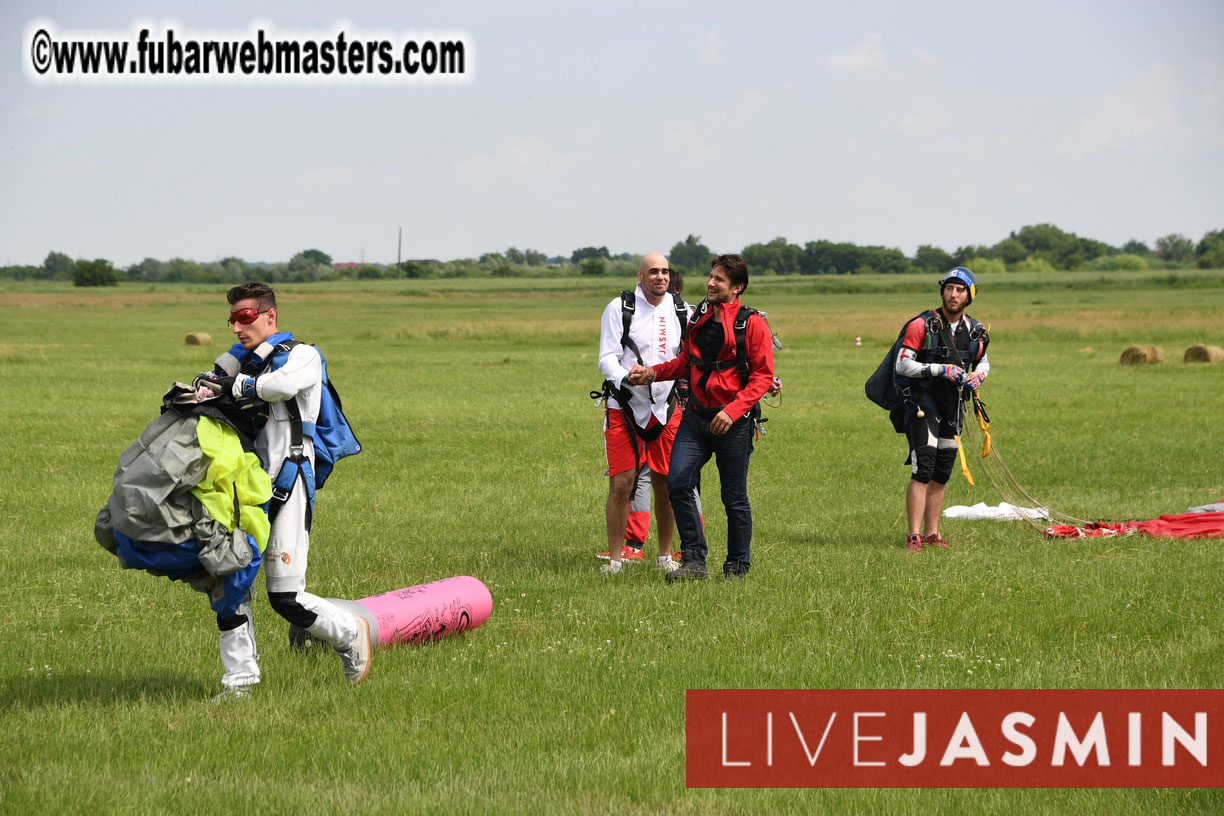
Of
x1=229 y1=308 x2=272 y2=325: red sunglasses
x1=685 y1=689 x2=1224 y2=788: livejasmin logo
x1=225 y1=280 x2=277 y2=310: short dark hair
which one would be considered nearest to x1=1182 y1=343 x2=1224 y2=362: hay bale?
x1=685 y1=689 x2=1224 y2=788: livejasmin logo

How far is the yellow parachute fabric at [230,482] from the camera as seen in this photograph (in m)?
6.05

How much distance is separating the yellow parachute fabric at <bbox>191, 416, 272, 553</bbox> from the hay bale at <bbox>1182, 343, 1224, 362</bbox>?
3501 centimetres

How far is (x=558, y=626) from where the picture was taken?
321 inches

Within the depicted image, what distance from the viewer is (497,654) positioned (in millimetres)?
7477

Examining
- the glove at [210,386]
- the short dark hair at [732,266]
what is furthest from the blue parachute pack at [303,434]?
the short dark hair at [732,266]

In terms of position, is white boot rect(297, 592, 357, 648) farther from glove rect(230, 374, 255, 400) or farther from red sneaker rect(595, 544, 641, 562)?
red sneaker rect(595, 544, 641, 562)

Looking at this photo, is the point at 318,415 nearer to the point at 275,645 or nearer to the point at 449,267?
the point at 275,645

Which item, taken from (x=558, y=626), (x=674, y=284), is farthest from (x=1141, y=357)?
(x=558, y=626)

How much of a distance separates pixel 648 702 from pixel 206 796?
2293 mm

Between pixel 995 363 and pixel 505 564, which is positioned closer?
pixel 505 564

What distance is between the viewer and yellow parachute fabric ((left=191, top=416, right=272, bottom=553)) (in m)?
6.05

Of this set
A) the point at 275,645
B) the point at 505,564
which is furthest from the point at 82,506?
the point at 275,645

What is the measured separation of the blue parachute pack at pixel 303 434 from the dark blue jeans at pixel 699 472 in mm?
3165

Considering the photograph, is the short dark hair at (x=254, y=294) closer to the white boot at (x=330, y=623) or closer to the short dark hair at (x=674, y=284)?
the white boot at (x=330, y=623)
